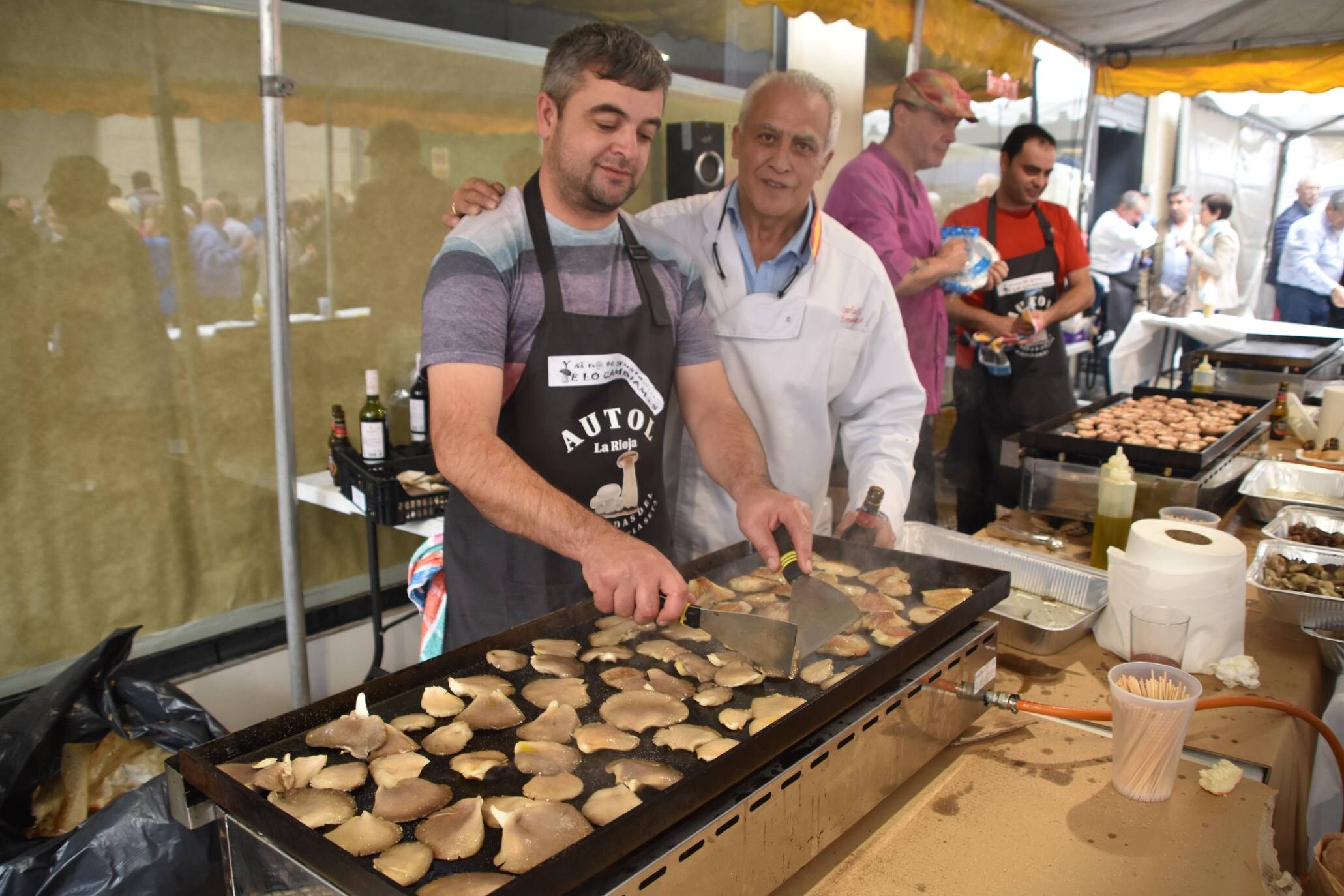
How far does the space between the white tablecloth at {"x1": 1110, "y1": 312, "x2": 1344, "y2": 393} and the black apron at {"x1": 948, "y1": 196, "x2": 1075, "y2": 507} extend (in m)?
3.83

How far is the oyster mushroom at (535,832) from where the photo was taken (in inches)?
43.2

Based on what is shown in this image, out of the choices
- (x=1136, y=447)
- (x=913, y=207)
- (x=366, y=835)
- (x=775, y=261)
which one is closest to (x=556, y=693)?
(x=366, y=835)

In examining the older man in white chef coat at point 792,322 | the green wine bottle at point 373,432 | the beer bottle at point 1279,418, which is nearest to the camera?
the older man in white chef coat at point 792,322

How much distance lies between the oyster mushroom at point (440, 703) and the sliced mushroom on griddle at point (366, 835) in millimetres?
239

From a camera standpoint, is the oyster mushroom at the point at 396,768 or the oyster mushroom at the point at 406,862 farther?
the oyster mushroom at the point at 396,768

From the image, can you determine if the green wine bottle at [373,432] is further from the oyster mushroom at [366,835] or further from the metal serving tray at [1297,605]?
the metal serving tray at [1297,605]

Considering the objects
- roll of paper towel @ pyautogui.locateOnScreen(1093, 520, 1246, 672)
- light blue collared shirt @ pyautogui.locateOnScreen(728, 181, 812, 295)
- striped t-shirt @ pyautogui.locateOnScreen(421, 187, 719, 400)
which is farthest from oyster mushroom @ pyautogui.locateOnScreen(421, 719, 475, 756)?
light blue collared shirt @ pyautogui.locateOnScreen(728, 181, 812, 295)

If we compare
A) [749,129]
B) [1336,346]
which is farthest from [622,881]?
[1336,346]

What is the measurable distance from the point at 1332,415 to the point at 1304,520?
1293 mm

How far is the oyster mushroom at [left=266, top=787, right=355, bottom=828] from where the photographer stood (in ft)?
3.76

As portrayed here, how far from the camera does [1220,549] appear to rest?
1912 mm

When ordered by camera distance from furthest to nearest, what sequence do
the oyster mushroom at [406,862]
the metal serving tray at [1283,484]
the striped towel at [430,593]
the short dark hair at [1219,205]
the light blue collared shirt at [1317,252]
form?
the short dark hair at [1219,205], the light blue collared shirt at [1317,252], the metal serving tray at [1283,484], the striped towel at [430,593], the oyster mushroom at [406,862]

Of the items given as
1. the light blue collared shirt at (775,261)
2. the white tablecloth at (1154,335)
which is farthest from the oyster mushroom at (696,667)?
the white tablecloth at (1154,335)

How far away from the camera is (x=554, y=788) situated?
1246 mm
